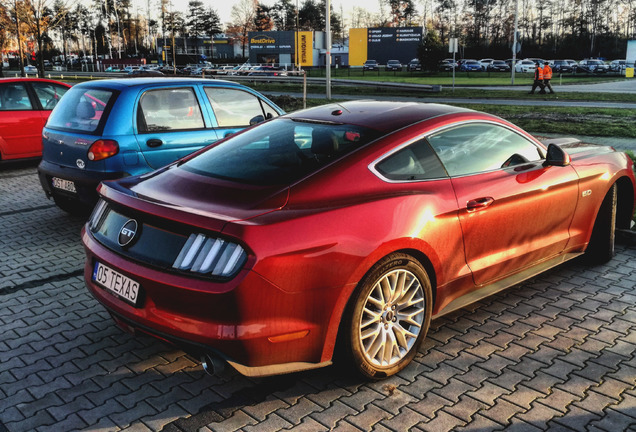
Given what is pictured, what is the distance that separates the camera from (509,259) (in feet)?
14.2

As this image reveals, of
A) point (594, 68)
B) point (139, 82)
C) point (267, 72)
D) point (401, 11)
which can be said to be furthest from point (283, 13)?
point (139, 82)

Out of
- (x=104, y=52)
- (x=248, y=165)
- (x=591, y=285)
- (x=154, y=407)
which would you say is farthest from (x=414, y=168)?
(x=104, y=52)

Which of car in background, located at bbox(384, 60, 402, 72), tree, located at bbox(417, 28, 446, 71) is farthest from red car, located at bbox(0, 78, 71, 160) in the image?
car in background, located at bbox(384, 60, 402, 72)

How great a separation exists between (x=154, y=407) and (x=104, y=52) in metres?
139

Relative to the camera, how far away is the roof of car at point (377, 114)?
396 cm

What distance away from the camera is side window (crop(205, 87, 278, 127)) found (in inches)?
298

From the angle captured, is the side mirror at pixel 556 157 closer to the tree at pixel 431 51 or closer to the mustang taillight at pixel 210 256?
the mustang taillight at pixel 210 256

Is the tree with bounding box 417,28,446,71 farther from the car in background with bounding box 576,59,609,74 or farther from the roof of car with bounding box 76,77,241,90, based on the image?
the roof of car with bounding box 76,77,241,90

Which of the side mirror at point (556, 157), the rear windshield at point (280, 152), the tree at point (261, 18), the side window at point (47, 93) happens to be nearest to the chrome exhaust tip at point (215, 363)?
the rear windshield at point (280, 152)

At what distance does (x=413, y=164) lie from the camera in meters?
3.80

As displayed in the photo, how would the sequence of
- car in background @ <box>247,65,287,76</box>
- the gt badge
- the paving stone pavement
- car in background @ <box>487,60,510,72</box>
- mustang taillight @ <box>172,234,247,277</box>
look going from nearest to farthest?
mustang taillight @ <box>172,234,247,277</box>
the paving stone pavement
the gt badge
car in background @ <box>247,65,287,76</box>
car in background @ <box>487,60,510,72</box>

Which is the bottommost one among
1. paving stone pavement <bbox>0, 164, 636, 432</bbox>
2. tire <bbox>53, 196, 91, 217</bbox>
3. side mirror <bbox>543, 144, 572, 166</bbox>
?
paving stone pavement <bbox>0, 164, 636, 432</bbox>

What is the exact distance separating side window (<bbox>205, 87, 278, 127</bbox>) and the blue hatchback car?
1cm

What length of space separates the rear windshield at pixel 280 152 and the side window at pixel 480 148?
0.54 m
